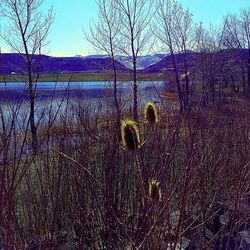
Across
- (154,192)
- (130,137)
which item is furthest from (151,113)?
(154,192)

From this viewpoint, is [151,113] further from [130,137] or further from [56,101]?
[56,101]

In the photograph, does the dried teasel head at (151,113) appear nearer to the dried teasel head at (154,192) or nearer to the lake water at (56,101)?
the lake water at (56,101)

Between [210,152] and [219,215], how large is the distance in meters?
0.69

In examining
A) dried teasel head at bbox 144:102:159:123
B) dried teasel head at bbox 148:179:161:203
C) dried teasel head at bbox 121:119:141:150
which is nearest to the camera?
dried teasel head at bbox 148:179:161:203

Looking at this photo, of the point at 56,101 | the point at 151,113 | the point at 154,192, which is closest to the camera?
the point at 154,192

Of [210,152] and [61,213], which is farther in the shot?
[210,152]

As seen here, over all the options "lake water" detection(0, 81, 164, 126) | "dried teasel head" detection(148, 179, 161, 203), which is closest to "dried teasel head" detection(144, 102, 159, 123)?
"lake water" detection(0, 81, 164, 126)

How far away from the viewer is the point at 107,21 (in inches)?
680

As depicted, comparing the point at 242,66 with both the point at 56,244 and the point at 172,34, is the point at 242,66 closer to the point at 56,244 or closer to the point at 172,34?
the point at 172,34

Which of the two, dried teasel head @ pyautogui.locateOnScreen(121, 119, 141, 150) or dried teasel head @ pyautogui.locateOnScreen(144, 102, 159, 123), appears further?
dried teasel head @ pyautogui.locateOnScreen(144, 102, 159, 123)

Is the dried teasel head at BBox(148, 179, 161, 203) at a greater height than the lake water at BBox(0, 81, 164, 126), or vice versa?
the lake water at BBox(0, 81, 164, 126)

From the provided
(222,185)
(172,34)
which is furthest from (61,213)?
(172,34)

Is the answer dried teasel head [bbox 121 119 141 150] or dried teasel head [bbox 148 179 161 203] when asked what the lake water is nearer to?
dried teasel head [bbox 121 119 141 150]

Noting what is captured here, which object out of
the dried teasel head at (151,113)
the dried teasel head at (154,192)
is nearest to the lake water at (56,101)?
the dried teasel head at (151,113)
